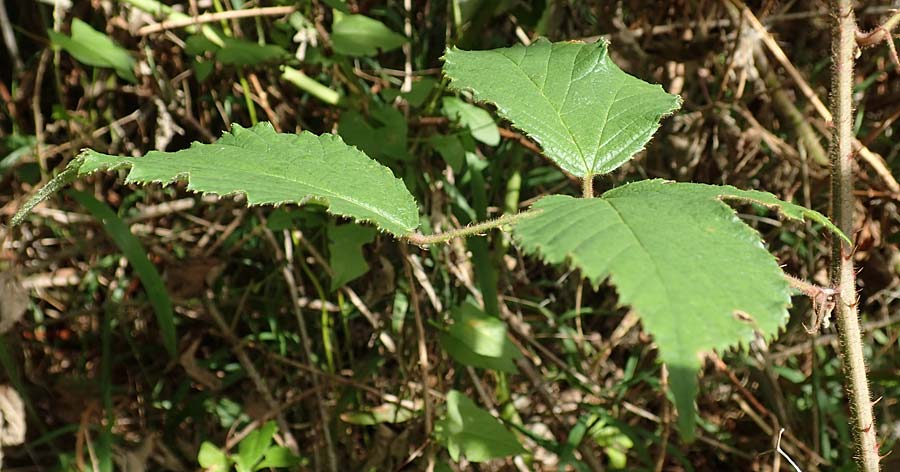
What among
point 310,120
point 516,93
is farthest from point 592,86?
point 310,120

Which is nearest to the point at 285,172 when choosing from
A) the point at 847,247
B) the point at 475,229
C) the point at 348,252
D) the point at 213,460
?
the point at 475,229

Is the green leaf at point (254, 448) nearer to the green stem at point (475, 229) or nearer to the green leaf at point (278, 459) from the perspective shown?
the green leaf at point (278, 459)

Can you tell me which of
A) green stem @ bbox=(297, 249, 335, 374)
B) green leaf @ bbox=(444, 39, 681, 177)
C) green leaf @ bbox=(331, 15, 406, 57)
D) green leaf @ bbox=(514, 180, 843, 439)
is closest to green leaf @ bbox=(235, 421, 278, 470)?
green stem @ bbox=(297, 249, 335, 374)

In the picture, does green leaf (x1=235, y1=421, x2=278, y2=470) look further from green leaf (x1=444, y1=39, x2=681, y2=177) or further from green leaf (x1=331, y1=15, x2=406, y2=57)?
green leaf (x1=444, y1=39, x2=681, y2=177)

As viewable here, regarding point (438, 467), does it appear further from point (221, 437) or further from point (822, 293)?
point (822, 293)

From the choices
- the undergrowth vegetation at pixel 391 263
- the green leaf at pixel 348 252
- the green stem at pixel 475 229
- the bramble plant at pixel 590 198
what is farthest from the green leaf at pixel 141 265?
the green stem at pixel 475 229

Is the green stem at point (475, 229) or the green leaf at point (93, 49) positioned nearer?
the green stem at point (475, 229)
